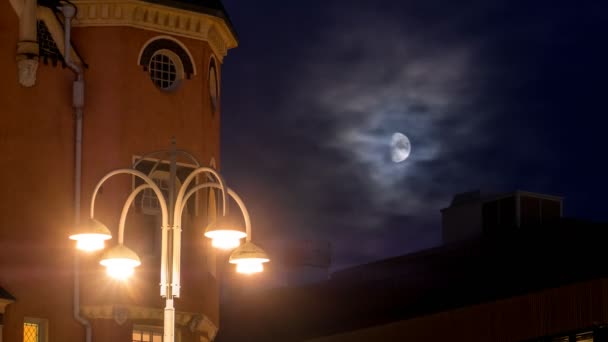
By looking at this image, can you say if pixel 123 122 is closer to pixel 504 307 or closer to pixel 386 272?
pixel 504 307

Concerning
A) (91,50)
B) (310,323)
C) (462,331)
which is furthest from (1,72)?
(310,323)

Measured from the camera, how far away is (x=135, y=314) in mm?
32125

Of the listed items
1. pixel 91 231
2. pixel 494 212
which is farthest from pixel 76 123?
pixel 494 212

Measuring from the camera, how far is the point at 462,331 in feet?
117

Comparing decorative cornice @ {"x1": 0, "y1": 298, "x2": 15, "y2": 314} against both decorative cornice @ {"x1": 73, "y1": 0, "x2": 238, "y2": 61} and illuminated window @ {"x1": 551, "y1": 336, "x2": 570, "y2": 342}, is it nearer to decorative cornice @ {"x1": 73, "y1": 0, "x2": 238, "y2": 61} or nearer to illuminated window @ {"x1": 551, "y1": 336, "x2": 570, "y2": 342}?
decorative cornice @ {"x1": 73, "y1": 0, "x2": 238, "y2": 61}

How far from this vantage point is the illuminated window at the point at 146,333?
107 ft

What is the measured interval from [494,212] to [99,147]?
20.7m

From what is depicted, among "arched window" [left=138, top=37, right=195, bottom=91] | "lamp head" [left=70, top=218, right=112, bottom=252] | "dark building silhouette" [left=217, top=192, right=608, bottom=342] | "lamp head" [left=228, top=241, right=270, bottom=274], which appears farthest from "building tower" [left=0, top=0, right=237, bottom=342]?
"lamp head" [left=228, top=241, right=270, bottom=274]

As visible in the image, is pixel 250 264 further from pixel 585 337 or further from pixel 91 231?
pixel 585 337

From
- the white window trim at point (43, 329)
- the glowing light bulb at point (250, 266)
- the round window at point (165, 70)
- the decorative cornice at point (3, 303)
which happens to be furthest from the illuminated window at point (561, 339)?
the glowing light bulb at point (250, 266)

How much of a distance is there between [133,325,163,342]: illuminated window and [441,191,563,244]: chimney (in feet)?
59.7

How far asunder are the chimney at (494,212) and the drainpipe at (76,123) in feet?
66.2

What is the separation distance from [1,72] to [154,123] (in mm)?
4639

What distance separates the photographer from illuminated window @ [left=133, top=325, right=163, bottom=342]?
32750 millimetres
